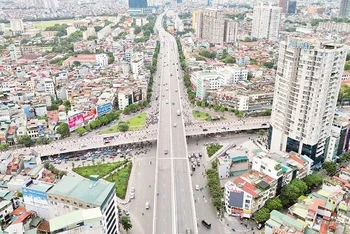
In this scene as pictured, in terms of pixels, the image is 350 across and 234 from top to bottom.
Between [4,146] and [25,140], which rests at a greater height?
[25,140]

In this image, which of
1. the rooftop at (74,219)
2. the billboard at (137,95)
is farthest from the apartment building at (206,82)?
the rooftop at (74,219)

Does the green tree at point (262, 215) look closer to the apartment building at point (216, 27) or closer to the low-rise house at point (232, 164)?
the low-rise house at point (232, 164)

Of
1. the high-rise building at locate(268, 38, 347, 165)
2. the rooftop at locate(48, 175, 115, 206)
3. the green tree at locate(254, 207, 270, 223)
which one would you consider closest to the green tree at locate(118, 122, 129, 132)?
the rooftop at locate(48, 175, 115, 206)

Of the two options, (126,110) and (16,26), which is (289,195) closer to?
(126,110)

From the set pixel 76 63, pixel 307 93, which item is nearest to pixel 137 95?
pixel 307 93

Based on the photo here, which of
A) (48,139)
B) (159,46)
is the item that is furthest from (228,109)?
(159,46)

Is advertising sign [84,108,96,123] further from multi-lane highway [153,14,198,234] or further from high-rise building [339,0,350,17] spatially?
high-rise building [339,0,350,17]
